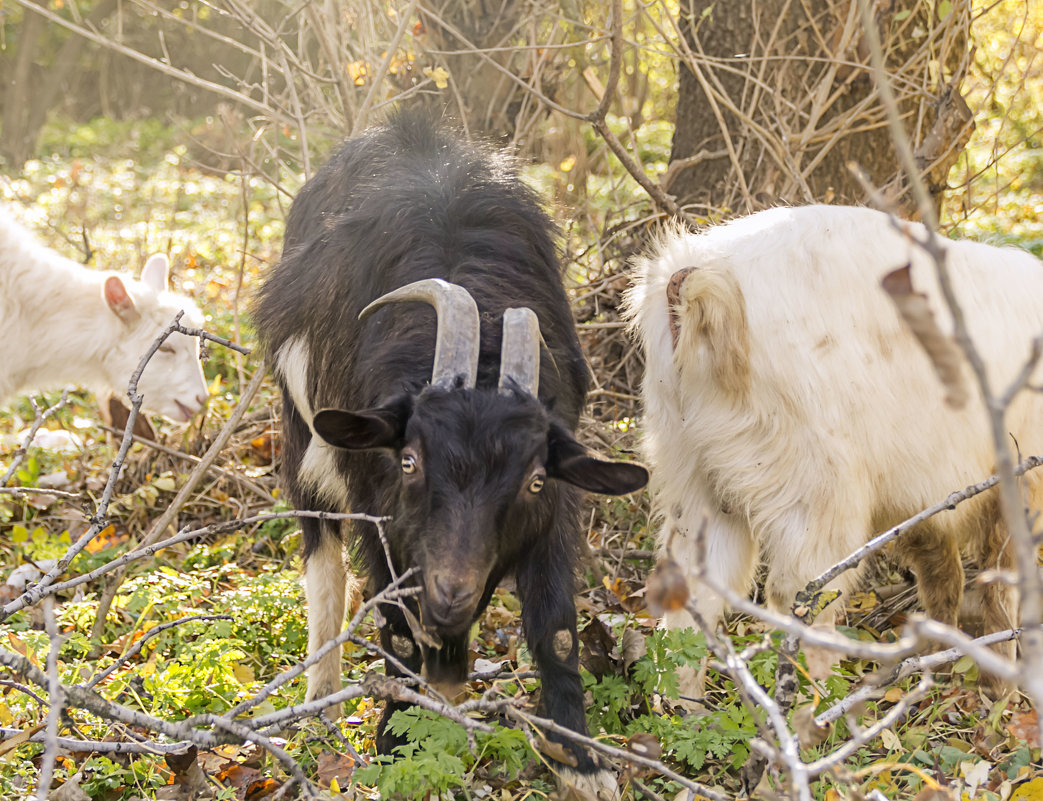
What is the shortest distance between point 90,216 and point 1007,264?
31.6 ft

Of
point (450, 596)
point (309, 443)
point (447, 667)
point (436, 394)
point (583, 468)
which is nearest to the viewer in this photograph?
point (450, 596)

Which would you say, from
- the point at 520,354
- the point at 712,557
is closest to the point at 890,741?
the point at 712,557

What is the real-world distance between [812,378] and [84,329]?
179 inches

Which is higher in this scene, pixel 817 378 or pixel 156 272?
pixel 156 272

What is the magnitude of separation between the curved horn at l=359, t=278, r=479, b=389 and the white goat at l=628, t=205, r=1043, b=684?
756 mm

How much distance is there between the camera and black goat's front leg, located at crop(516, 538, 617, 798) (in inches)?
131

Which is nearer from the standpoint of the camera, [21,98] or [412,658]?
[412,658]

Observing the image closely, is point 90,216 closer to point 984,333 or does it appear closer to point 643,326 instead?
point 643,326

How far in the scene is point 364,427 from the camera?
305 centimetres

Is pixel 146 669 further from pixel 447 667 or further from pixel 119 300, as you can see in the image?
pixel 119 300

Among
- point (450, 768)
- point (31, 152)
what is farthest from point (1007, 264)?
point (31, 152)

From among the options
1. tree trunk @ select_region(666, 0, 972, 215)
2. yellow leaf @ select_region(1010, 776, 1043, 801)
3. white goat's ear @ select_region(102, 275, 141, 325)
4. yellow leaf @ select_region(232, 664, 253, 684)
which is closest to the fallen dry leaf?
yellow leaf @ select_region(1010, 776, 1043, 801)

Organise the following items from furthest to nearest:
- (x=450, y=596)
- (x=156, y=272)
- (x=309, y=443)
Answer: (x=156, y=272) → (x=309, y=443) → (x=450, y=596)

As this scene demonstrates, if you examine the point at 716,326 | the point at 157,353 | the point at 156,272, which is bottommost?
the point at 716,326
